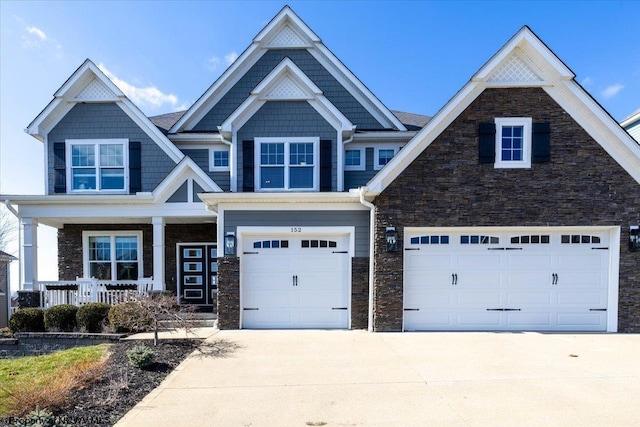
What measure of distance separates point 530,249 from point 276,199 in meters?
6.48

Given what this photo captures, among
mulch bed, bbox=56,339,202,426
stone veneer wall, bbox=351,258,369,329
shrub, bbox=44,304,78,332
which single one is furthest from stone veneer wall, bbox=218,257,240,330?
shrub, bbox=44,304,78,332

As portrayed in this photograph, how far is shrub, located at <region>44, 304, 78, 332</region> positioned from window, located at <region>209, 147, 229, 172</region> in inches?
217

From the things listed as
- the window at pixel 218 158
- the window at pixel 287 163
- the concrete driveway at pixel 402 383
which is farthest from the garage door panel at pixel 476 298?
the window at pixel 218 158

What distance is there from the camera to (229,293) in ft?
26.8

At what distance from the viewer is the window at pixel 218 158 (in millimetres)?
10820

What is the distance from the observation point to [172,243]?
1112 cm

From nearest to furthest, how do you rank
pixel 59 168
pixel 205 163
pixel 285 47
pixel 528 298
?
pixel 528 298 < pixel 59 168 < pixel 205 163 < pixel 285 47

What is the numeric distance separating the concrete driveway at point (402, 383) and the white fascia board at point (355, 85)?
23.8ft

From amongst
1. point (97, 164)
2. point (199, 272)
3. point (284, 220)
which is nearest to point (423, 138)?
point (284, 220)

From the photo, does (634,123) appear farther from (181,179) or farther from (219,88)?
(181,179)

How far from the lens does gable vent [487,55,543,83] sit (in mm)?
7859

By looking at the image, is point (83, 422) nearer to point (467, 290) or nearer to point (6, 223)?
point (467, 290)

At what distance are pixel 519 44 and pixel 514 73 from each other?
2.13 feet

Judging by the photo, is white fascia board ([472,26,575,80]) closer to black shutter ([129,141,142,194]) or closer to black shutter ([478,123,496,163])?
black shutter ([478,123,496,163])
